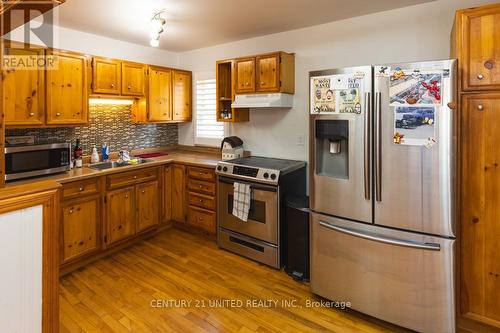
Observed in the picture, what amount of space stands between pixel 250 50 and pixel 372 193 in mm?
2588

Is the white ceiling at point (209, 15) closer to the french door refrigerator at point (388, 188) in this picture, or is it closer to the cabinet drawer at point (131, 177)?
the french door refrigerator at point (388, 188)

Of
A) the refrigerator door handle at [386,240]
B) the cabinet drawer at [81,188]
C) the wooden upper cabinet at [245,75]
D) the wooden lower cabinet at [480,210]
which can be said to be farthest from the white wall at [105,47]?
the wooden lower cabinet at [480,210]

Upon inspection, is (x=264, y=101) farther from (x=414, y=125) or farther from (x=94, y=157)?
(x=94, y=157)

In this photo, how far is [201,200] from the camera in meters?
3.72

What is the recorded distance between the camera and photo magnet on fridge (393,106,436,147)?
1909 mm

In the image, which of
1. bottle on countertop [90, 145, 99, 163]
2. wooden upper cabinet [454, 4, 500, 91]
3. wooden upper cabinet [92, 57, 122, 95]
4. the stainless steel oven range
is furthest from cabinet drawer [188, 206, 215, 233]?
wooden upper cabinet [454, 4, 500, 91]

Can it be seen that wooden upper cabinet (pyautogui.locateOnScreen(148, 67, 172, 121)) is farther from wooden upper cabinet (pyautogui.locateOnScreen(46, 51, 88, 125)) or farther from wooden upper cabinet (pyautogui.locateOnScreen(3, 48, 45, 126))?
wooden upper cabinet (pyautogui.locateOnScreen(3, 48, 45, 126))

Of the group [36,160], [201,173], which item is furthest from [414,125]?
[36,160]

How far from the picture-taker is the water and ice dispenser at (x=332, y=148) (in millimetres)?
2285

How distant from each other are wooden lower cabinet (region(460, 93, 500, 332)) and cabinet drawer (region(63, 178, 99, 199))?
10.6ft

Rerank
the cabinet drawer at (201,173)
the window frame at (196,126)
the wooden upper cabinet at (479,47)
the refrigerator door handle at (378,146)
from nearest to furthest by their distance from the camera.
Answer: the wooden upper cabinet at (479,47) → the refrigerator door handle at (378,146) → the cabinet drawer at (201,173) → the window frame at (196,126)

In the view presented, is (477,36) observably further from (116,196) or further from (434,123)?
(116,196)

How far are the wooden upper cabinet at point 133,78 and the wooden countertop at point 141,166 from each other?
90 centimetres

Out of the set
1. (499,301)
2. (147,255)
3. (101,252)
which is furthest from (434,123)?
(101,252)
